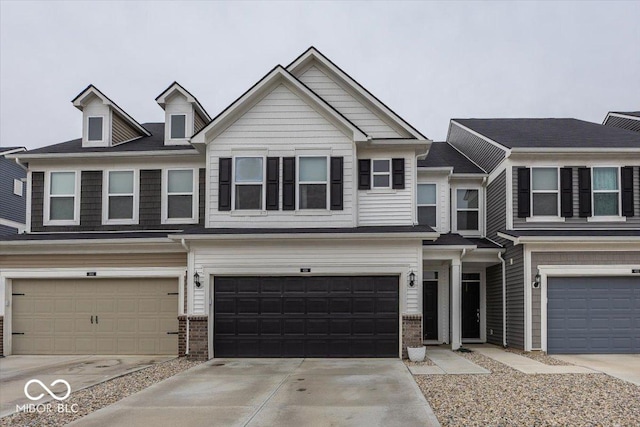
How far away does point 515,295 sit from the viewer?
17344 millimetres

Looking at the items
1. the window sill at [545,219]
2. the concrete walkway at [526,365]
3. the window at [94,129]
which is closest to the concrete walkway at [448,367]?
the concrete walkway at [526,365]

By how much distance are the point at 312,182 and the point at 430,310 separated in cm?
606

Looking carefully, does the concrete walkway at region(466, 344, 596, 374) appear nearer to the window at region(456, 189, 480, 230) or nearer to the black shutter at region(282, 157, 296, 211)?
the window at region(456, 189, 480, 230)

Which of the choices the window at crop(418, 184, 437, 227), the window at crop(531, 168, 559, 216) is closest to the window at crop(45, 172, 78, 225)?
the window at crop(418, 184, 437, 227)

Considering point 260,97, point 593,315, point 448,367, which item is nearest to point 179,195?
point 260,97

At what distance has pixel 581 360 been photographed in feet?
49.5

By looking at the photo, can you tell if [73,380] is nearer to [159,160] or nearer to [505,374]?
[159,160]

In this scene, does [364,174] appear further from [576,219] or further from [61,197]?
[61,197]

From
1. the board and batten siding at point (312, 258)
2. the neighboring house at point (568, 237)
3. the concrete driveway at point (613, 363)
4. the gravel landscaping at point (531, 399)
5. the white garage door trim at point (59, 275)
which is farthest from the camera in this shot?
the white garage door trim at point (59, 275)

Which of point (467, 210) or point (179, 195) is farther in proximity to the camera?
point (467, 210)

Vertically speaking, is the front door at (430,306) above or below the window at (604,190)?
below

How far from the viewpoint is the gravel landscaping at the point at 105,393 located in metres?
8.88

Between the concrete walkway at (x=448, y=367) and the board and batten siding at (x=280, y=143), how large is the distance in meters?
4.37

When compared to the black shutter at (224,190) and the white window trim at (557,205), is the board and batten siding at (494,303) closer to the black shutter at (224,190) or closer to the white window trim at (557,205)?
the white window trim at (557,205)
